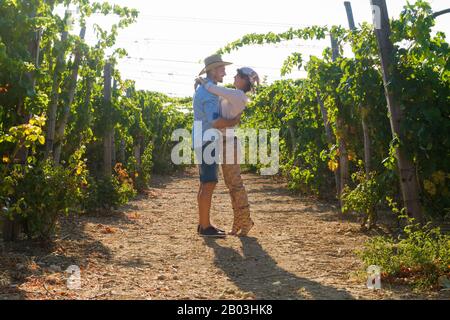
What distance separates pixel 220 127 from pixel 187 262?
1570 mm

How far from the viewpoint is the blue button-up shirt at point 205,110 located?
6.04 meters

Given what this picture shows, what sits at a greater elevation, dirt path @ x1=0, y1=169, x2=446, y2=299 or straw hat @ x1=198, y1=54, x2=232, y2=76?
straw hat @ x1=198, y1=54, x2=232, y2=76

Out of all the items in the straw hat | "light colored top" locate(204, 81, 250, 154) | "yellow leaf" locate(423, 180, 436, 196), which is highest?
the straw hat

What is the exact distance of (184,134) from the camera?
30.7m

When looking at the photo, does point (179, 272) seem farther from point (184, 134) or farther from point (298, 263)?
point (184, 134)

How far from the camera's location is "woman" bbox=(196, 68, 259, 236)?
5898 millimetres

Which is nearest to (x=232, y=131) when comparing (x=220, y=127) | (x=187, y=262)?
(x=220, y=127)

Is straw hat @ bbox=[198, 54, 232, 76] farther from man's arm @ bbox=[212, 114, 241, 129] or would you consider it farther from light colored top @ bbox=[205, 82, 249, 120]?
man's arm @ bbox=[212, 114, 241, 129]

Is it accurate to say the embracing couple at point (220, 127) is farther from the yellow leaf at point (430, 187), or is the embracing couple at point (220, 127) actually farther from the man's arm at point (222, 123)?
the yellow leaf at point (430, 187)

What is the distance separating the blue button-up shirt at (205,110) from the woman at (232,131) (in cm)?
7

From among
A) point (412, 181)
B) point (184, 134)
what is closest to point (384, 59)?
point (412, 181)

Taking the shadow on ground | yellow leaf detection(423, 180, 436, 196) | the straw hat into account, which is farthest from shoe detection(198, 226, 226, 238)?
yellow leaf detection(423, 180, 436, 196)

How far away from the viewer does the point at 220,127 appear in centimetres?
603
